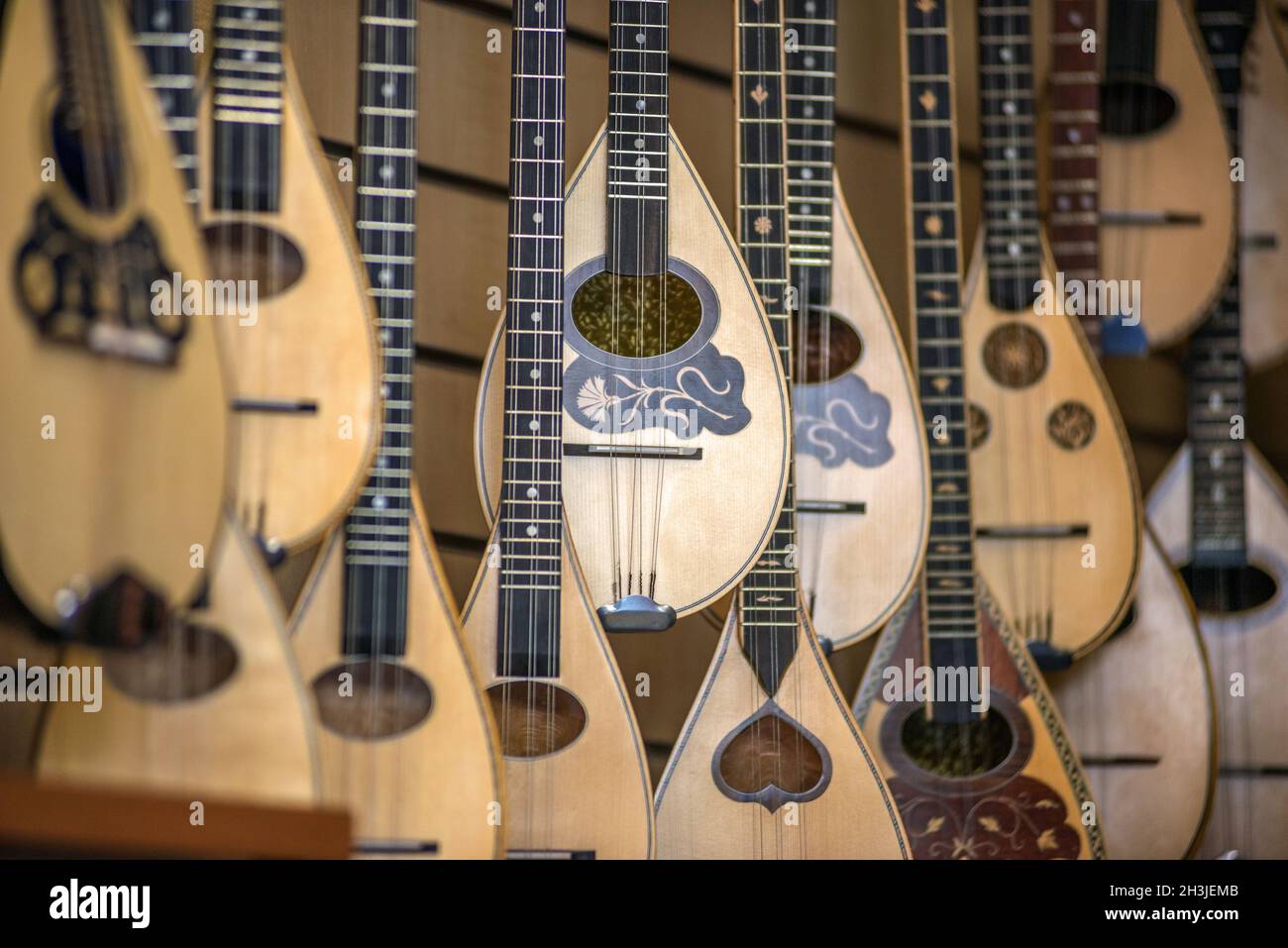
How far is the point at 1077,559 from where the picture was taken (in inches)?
70.5

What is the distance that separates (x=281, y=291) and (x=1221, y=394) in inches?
46.8

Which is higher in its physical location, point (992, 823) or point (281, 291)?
point (281, 291)

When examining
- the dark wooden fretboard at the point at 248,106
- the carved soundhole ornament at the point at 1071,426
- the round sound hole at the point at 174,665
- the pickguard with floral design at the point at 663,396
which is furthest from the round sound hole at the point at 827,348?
the round sound hole at the point at 174,665

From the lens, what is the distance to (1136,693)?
1813 mm

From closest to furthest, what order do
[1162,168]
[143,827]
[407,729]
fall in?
[143,827], [407,729], [1162,168]

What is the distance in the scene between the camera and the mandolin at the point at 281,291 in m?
1.49

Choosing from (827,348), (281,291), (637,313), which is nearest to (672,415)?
(637,313)

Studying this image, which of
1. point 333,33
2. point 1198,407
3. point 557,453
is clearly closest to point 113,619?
point 557,453

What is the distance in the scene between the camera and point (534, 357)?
5.23 feet

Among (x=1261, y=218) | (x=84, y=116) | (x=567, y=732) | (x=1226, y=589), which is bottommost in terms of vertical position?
(x=567, y=732)

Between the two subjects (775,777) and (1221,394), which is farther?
(1221,394)

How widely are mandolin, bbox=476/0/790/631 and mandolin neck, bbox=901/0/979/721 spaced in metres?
0.22

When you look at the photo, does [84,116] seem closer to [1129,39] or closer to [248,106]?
[248,106]

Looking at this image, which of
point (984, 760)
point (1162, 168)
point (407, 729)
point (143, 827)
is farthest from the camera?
point (1162, 168)
